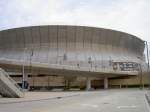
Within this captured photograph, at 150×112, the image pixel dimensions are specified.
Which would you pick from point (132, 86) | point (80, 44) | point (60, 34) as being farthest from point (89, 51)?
point (132, 86)

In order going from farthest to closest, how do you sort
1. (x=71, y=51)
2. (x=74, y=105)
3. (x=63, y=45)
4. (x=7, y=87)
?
(x=63, y=45) → (x=71, y=51) → (x=7, y=87) → (x=74, y=105)

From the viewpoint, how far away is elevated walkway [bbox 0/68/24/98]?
33.5 m

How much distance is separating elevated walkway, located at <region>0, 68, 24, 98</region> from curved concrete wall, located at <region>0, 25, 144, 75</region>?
55667 millimetres

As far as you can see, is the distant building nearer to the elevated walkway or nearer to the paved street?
the elevated walkway

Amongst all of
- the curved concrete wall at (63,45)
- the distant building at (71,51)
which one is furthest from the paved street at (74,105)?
the curved concrete wall at (63,45)

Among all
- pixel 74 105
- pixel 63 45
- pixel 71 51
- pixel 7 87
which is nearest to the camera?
pixel 74 105

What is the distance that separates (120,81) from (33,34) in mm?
31633

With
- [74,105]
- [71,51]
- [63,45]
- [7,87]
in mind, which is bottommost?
[74,105]

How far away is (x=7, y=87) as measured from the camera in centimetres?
3450

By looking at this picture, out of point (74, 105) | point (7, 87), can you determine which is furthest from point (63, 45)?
point (74, 105)

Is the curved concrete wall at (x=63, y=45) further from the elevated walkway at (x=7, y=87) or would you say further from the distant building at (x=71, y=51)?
the elevated walkway at (x=7, y=87)

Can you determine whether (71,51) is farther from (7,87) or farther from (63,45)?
(7,87)

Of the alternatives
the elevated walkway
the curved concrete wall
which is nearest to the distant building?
the curved concrete wall

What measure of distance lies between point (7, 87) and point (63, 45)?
205 feet
